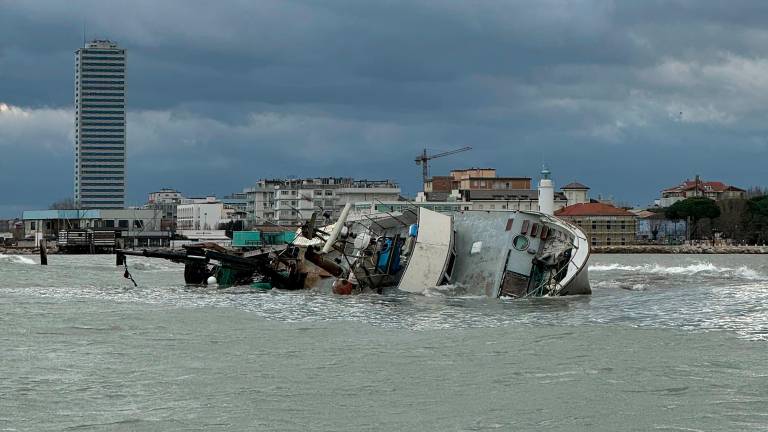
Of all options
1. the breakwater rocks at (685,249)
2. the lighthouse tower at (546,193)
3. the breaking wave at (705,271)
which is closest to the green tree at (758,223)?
the breakwater rocks at (685,249)

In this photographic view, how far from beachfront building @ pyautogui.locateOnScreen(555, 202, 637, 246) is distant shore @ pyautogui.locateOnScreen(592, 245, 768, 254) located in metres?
7.45

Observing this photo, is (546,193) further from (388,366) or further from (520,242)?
(388,366)

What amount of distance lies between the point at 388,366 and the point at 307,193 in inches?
6445

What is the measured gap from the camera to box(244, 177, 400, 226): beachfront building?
567 ft

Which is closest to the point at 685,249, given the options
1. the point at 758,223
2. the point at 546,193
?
the point at 758,223

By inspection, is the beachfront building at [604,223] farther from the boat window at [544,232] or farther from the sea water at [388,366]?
the sea water at [388,366]

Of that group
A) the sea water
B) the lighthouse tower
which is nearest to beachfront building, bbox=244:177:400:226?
the lighthouse tower

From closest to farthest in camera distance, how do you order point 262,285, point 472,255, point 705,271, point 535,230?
point 535,230
point 472,255
point 262,285
point 705,271

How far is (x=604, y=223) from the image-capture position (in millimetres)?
193125

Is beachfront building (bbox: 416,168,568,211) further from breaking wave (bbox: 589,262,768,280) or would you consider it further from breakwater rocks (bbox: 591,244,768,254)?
breaking wave (bbox: 589,262,768,280)

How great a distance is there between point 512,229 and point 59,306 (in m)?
16.4

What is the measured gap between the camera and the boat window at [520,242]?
39.2 metres

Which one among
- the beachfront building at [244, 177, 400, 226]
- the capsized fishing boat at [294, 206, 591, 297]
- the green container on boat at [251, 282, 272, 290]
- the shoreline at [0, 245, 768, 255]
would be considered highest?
the beachfront building at [244, 177, 400, 226]

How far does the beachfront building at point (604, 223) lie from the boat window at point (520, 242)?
152 metres
